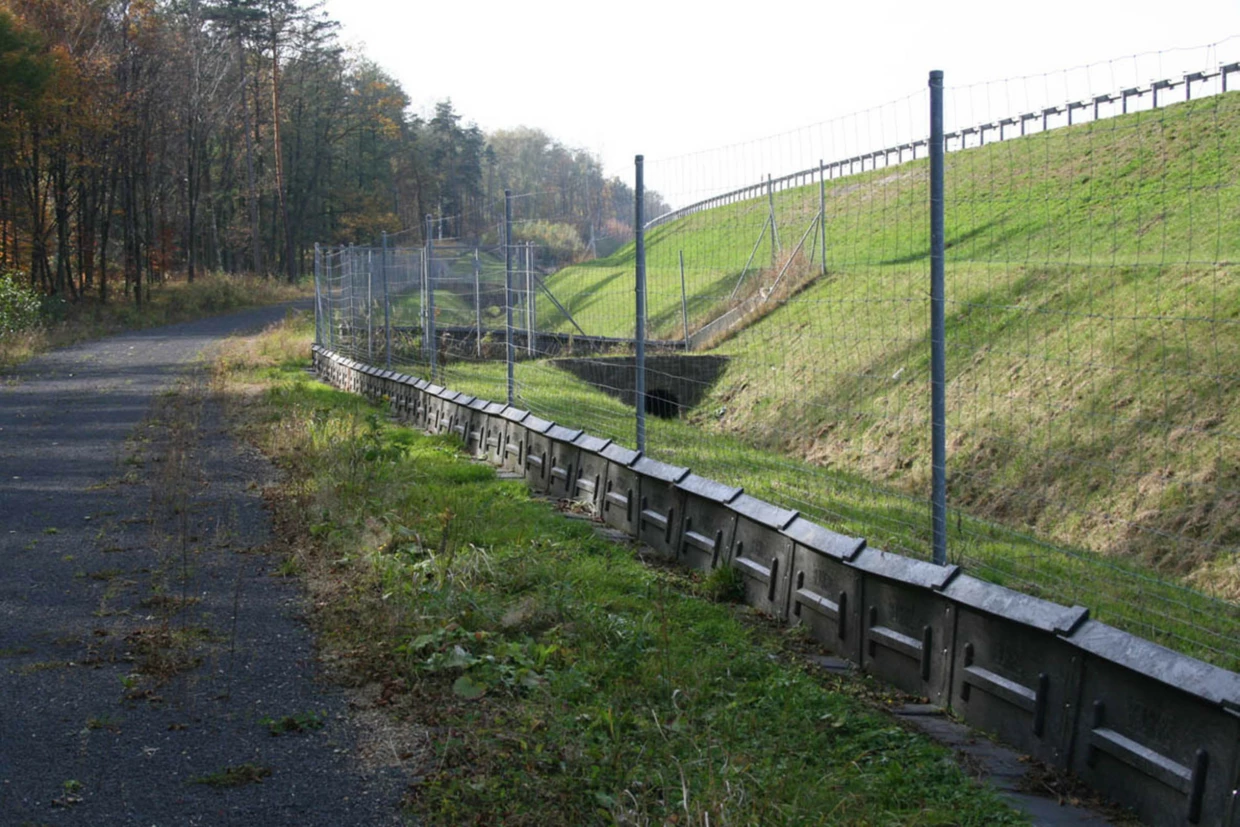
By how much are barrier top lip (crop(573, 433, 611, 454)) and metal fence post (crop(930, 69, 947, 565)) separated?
12.5 ft

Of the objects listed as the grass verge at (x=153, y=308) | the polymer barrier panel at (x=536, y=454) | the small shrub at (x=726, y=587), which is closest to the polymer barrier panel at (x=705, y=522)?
the small shrub at (x=726, y=587)

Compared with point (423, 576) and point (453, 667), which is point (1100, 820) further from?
point (423, 576)

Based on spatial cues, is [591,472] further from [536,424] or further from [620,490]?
[536,424]

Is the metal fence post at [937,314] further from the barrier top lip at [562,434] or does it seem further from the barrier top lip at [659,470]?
the barrier top lip at [562,434]

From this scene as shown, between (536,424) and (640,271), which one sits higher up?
(640,271)

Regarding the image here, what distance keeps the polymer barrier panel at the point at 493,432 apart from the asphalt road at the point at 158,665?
2109 mm

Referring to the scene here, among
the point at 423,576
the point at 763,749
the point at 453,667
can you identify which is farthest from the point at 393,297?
the point at 763,749

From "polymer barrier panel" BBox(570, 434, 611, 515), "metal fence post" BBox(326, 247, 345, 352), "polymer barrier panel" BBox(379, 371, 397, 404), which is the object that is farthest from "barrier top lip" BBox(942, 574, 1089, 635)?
"metal fence post" BBox(326, 247, 345, 352)

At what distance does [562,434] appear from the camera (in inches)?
363

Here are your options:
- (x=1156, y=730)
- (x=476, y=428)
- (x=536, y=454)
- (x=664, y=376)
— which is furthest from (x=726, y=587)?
(x=664, y=376)

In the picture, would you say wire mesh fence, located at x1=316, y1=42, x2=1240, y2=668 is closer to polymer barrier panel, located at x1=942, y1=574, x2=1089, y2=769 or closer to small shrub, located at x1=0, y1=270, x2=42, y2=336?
polymer barrier panel, located at x1=942, y1=574, x2=1089, y2=769

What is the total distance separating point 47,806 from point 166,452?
845cm

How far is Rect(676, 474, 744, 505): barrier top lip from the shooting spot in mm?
6500

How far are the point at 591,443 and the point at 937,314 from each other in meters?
4.20
